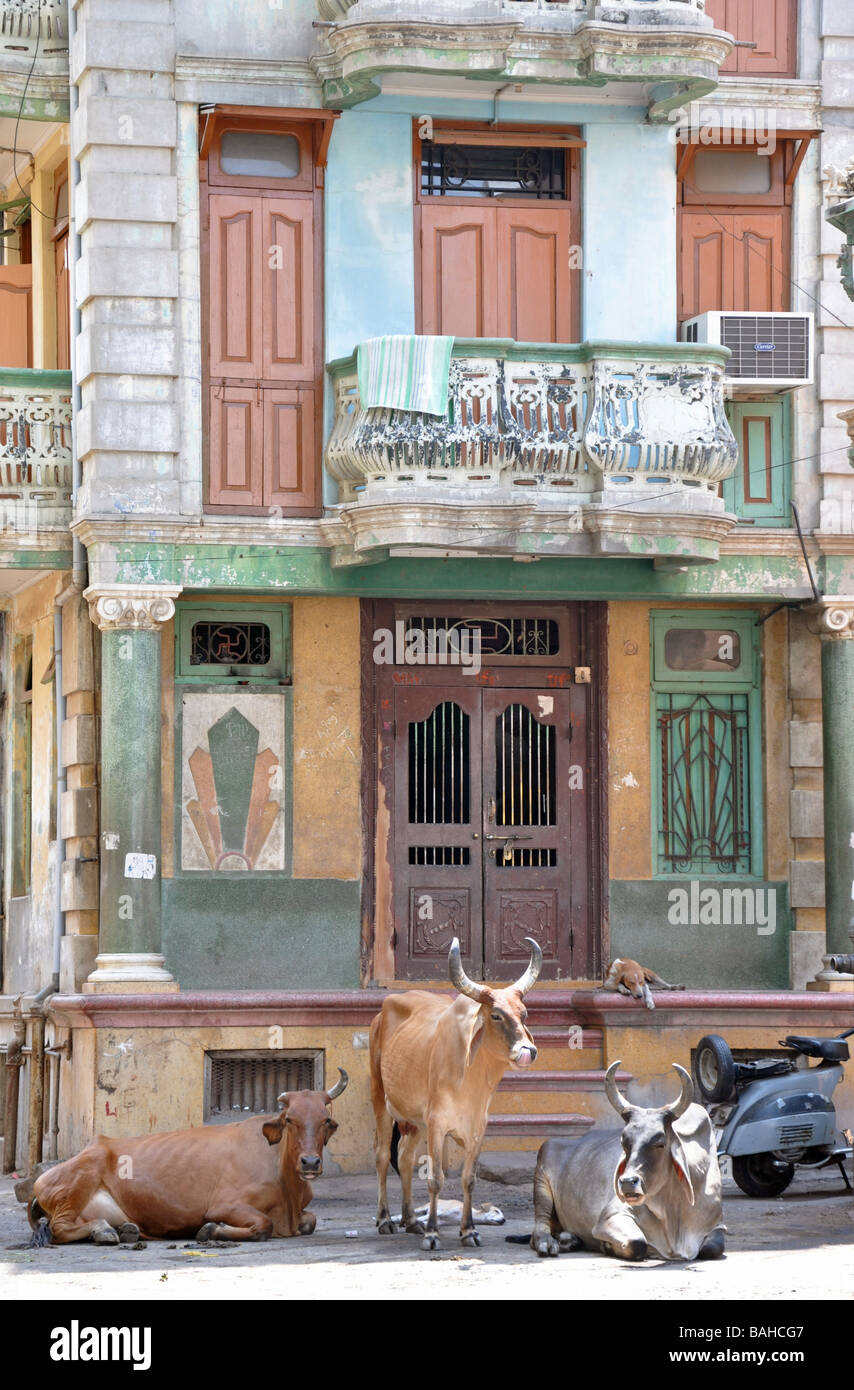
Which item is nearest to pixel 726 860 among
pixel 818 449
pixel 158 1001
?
pixel 818 449

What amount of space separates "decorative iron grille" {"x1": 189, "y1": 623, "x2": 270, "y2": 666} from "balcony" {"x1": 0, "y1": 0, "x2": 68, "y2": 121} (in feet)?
Result: 15.1

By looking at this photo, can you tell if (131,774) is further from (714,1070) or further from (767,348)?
(767,348)

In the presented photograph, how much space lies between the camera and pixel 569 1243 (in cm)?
1375

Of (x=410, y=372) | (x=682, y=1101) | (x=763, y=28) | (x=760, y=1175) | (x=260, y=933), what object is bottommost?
(x=760, y=1175)

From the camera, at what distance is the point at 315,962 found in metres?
19.5

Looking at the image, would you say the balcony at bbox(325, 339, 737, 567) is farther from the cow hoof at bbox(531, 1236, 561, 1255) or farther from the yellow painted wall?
the cow hoof at bbox(531, 1236, 561, 1255)

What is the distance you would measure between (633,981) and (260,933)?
3.17m

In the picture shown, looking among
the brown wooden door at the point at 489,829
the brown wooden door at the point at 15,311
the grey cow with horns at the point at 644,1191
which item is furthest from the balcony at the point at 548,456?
the grey cow with horns at the point at 644,1191

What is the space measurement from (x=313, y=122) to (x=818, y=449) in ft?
17.0

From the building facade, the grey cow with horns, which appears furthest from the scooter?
the grey cow with horns

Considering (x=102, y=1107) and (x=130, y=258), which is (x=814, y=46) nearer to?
(x=130, y=258)

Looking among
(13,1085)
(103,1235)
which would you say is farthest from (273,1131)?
(13,1085)

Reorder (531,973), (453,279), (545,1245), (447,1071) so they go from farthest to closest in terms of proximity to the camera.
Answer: (453,279)
(531,973)
(447,1071)
(545,1245)

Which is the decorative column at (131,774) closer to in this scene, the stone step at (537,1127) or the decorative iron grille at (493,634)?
the decorative iron grille at (493,634)
